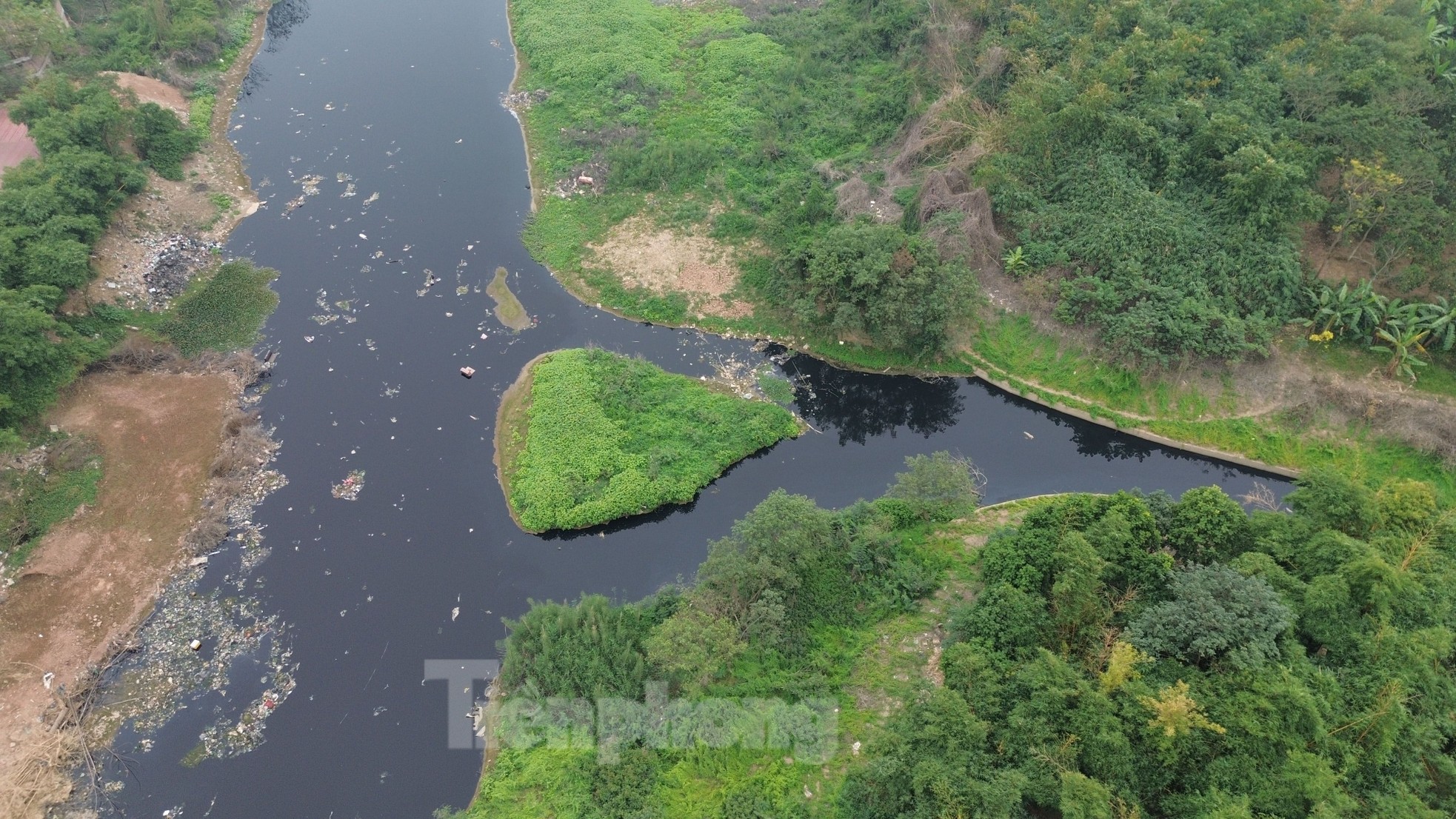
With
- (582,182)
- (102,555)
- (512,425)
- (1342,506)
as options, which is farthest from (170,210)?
(1342,506)

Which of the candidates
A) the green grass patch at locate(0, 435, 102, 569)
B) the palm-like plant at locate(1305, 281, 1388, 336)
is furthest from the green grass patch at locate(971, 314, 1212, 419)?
the green grass patch at locate(0, 435, 102, 569)

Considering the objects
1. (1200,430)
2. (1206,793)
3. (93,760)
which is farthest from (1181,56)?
(93,760)

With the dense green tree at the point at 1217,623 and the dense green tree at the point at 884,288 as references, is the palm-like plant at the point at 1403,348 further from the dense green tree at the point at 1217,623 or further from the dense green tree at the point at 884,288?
the dense green tree at the point at 1217,623

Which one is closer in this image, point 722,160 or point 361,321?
point 361,321

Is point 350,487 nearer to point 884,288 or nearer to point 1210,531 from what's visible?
point 884,288

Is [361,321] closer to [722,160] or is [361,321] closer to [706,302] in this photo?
[706,302]
